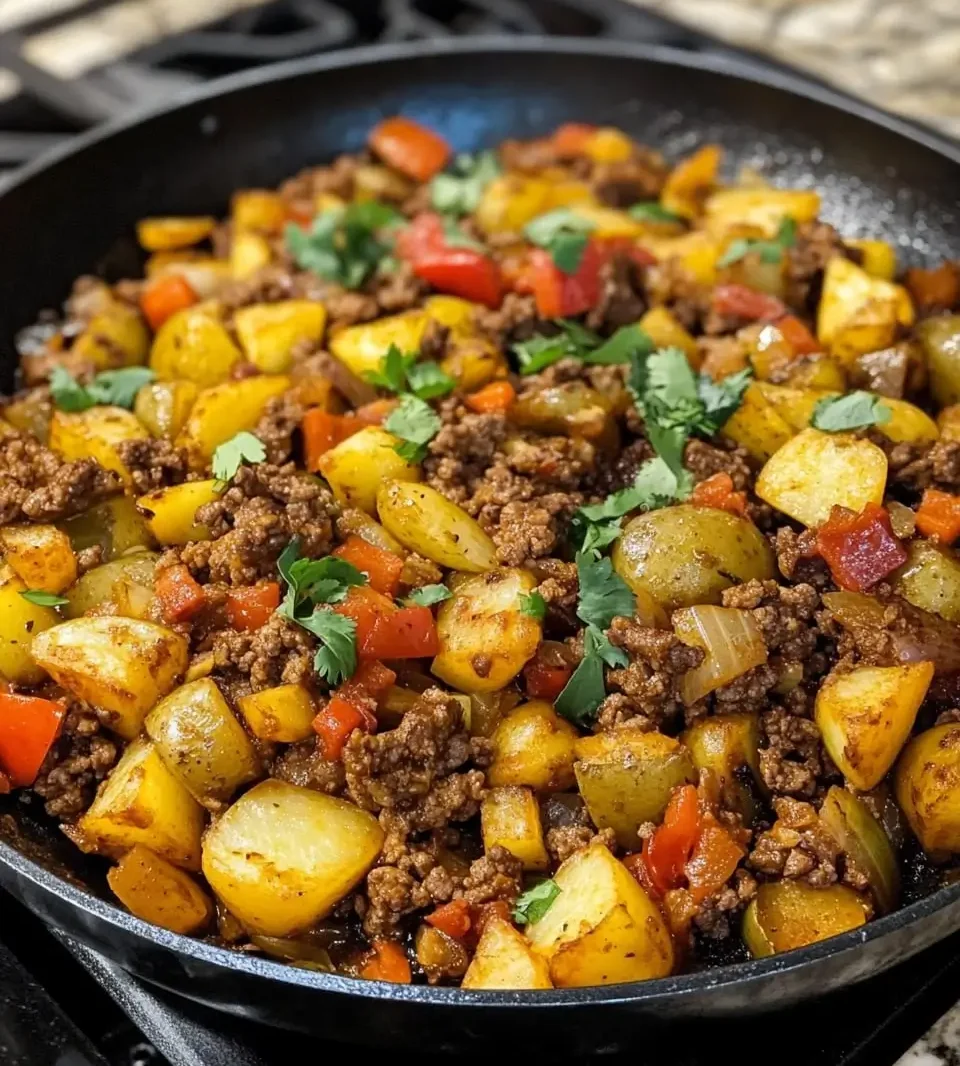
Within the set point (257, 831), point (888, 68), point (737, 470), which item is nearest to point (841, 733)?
point (737, 470)

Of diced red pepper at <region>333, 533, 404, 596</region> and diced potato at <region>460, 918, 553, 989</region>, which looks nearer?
diced potato at <region>460, 918, 553, 989</region>

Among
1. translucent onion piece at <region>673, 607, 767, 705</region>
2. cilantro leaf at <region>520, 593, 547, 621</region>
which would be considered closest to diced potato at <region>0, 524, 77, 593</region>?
cilantro leaf at <region>520, 593, 547, 621</region>

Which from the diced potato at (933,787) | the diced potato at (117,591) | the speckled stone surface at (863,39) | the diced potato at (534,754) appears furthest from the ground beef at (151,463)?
the speckled stone surface at (863,39)

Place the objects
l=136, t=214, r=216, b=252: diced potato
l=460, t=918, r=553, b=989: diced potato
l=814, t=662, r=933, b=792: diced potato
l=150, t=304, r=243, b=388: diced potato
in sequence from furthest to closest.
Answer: l=136, t=214, r=216, b=252: diced potato < l=150, t=304, r=243, b=388: diced potato < l=814, t=662, r=933, b=792: diced potato < l=460, t=918, r=553, b=989: diced potato

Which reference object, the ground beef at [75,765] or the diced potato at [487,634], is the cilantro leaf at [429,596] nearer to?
the diced potato at [487,634]

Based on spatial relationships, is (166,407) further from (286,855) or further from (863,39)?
(863,39)

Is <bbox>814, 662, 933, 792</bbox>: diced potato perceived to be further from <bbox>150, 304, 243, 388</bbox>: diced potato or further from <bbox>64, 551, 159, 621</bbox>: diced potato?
<bbox>150, 304, 243, 388</bbox>: diced potato

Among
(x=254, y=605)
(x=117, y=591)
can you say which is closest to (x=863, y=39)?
(x=254, y=605)

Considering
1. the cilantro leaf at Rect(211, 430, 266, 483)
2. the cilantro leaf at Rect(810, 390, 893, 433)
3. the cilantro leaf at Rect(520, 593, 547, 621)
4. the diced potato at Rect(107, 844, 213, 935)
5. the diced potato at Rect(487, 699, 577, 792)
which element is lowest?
the diced potato at Rect(107, 844, 213, 935)

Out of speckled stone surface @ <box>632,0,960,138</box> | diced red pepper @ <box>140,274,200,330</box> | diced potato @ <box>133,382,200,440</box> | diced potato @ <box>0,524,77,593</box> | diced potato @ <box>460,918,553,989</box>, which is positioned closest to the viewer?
diced potato @ <box>460,918,553,989</box>

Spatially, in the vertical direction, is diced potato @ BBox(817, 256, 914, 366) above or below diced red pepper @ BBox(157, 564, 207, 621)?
above
